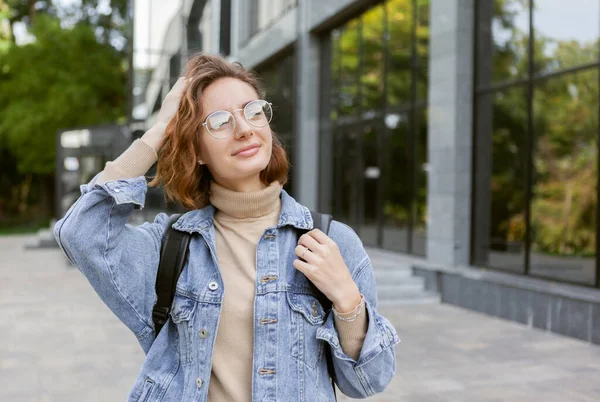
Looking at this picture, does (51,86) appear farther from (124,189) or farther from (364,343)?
(364,343)

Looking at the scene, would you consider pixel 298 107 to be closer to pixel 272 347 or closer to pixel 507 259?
pixel 507 259

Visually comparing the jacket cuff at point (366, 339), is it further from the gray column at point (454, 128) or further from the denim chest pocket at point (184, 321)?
the gray column at point (454, 128)

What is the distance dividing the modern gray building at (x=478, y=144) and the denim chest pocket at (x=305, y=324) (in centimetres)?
269

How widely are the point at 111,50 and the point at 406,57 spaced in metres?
21.0

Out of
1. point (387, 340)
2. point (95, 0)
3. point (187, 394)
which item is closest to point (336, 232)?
point (387, 340)

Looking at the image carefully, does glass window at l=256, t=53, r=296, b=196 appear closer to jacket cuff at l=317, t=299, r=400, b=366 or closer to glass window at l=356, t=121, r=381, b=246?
glass window at l=356, t=121, r=381, b=246


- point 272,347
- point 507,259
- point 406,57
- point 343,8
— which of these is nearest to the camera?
point 272,347

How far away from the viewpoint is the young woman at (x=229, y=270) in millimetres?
1603

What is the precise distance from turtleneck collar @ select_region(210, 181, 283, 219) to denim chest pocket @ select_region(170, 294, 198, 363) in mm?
261

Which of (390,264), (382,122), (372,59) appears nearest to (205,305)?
(390,264)

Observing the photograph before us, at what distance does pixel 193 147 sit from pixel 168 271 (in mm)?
328

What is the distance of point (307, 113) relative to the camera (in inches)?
634

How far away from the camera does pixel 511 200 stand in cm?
985

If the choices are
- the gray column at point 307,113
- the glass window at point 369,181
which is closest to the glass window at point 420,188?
the glass window at point 369,181
